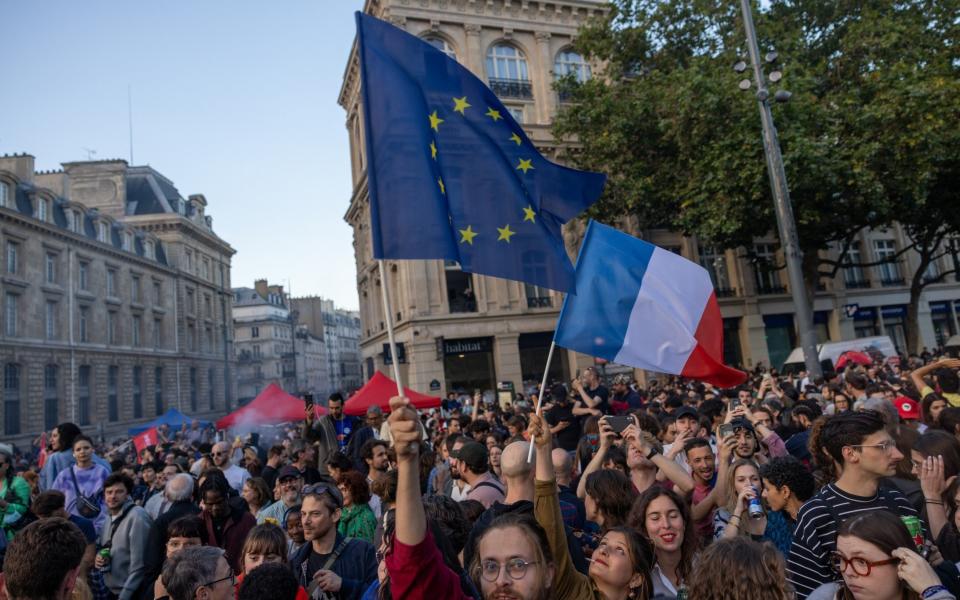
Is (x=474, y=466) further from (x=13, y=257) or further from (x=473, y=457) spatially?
(x=13, y=257)

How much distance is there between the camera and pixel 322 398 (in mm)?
85688

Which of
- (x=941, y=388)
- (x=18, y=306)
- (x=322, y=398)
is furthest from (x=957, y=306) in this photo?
(x=322, y=398)

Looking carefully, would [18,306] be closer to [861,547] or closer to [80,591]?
[80,591]

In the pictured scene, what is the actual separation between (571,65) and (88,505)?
28.7 metres

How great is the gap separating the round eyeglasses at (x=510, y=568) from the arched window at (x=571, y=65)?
30042mm

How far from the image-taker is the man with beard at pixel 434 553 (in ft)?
7.22

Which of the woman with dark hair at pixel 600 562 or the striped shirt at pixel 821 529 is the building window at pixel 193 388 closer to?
the woman with dark hair at pixel 600 562

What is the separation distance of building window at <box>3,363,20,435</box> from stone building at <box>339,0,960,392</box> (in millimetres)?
19332

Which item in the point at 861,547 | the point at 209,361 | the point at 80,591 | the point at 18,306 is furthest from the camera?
the point at 209,361

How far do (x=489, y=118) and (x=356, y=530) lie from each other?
3292mm

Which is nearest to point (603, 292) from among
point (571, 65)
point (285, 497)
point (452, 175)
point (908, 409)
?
point (452, 175)

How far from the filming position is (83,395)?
4000cm

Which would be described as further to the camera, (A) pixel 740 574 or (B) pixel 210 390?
(B) pixel 210 390

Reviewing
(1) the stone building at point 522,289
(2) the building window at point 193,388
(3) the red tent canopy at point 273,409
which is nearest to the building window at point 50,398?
(2) the building window at point 193,388
